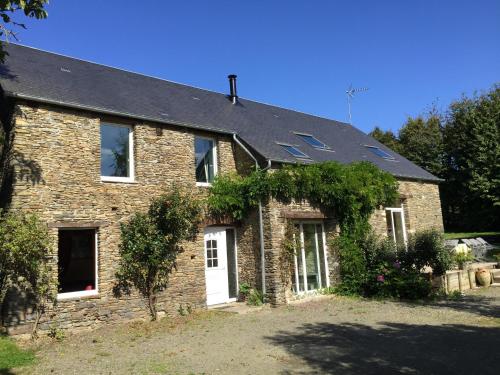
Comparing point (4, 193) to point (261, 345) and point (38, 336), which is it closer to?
point (38, 336)

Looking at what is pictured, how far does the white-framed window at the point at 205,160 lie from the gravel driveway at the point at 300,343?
3877 millimetres

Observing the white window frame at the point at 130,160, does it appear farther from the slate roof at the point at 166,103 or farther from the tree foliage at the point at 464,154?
the tree foliage at the point at 464,154

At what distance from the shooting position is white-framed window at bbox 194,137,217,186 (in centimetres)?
1250

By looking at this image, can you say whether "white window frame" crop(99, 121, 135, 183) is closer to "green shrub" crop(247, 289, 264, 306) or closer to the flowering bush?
"green shrub" crop(247, 289, 264, 306)

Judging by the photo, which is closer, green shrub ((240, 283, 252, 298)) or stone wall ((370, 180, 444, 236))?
green shrub ((240, 283, 252, 298))

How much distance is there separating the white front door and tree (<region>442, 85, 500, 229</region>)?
20.6 m

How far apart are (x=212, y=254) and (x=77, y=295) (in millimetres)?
3886

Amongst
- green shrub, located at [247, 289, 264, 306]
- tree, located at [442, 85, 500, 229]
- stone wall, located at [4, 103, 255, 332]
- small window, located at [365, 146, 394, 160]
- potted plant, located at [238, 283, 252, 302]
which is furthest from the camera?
tree, located at [442, 85, 500, 229]

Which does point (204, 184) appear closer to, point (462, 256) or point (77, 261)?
point (77, 261)

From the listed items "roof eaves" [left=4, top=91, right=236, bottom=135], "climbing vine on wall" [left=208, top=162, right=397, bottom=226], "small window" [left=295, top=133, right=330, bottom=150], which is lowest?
"climbing vine on wall" [left=208, top=162, right=397, bottom=226]

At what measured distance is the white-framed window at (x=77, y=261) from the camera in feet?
32.4

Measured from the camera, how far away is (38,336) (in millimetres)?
8578

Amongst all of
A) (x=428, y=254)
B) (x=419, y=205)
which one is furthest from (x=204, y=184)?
(x=419, y=205)

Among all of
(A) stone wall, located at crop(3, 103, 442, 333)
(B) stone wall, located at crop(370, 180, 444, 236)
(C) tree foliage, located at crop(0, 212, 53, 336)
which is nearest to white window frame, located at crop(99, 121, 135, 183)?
(A) stone wall, located at crop(3, 103, 442, 333)
